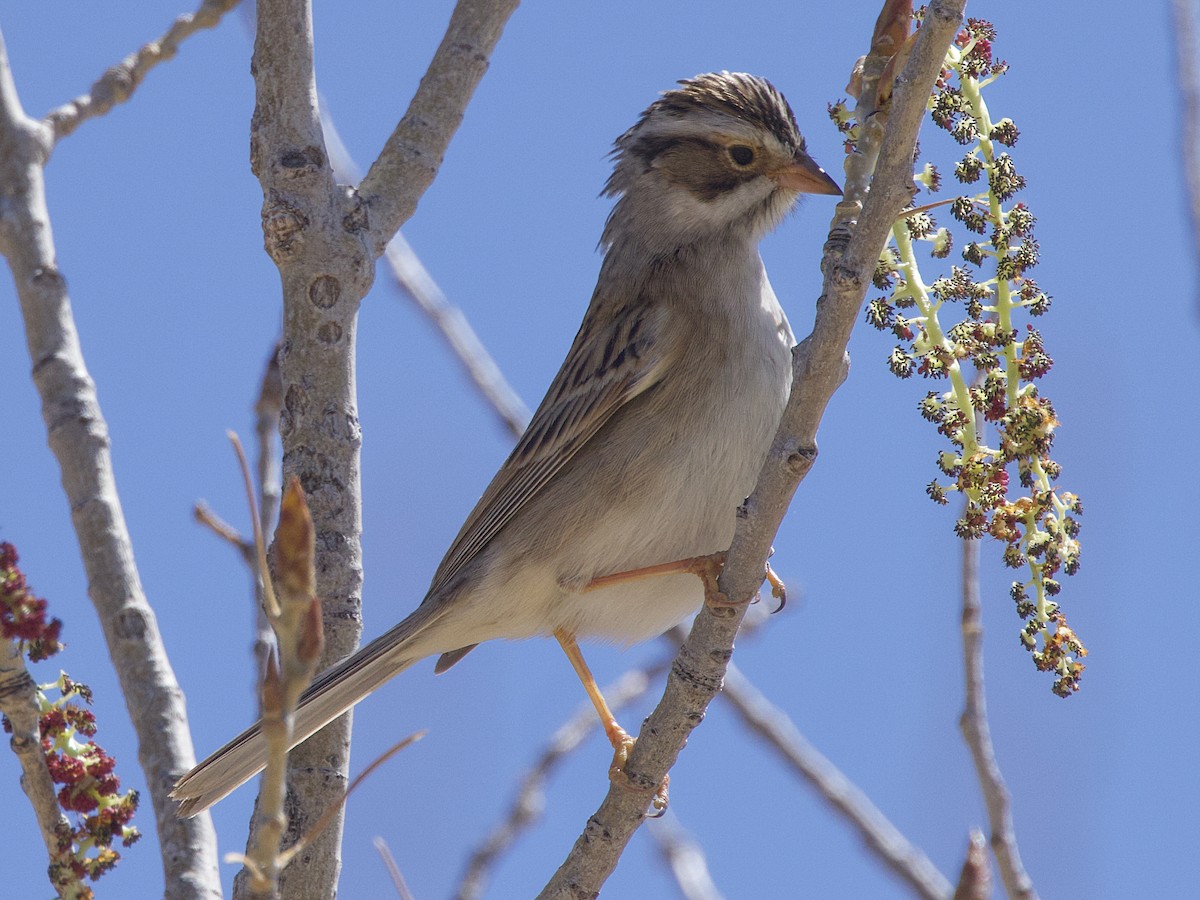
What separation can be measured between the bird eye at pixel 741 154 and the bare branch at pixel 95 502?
2.35 m

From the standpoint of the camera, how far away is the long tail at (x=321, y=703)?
378 cm

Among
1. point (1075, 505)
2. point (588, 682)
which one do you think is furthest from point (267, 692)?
point (588, 682)

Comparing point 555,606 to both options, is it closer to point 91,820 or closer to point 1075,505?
point 91,820

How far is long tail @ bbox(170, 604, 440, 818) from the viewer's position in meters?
3.78

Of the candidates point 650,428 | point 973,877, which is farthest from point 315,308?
point 973,877

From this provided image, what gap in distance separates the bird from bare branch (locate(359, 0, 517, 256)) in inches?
32.7

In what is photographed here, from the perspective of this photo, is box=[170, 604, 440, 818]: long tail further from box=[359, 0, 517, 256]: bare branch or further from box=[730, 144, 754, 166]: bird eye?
box=[730, 144, 754, 166]: bird eye

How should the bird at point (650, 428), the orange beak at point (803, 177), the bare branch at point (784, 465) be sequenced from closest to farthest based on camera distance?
the bare branch at point (784, 465) → the bird at point (650, 428) → the orange beak at point (803, 177)

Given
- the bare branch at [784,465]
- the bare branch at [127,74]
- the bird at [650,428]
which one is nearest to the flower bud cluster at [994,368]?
the bare branch at [784,465]

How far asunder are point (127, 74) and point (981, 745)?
3498 millimetres

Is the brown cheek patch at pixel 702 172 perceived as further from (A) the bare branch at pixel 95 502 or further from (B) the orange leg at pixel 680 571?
(A) the bare branch at pixel 95 502

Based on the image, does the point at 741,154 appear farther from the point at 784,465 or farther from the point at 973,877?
the point at 973,877

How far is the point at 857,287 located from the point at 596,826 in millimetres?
1626

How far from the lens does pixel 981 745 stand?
137 inches
